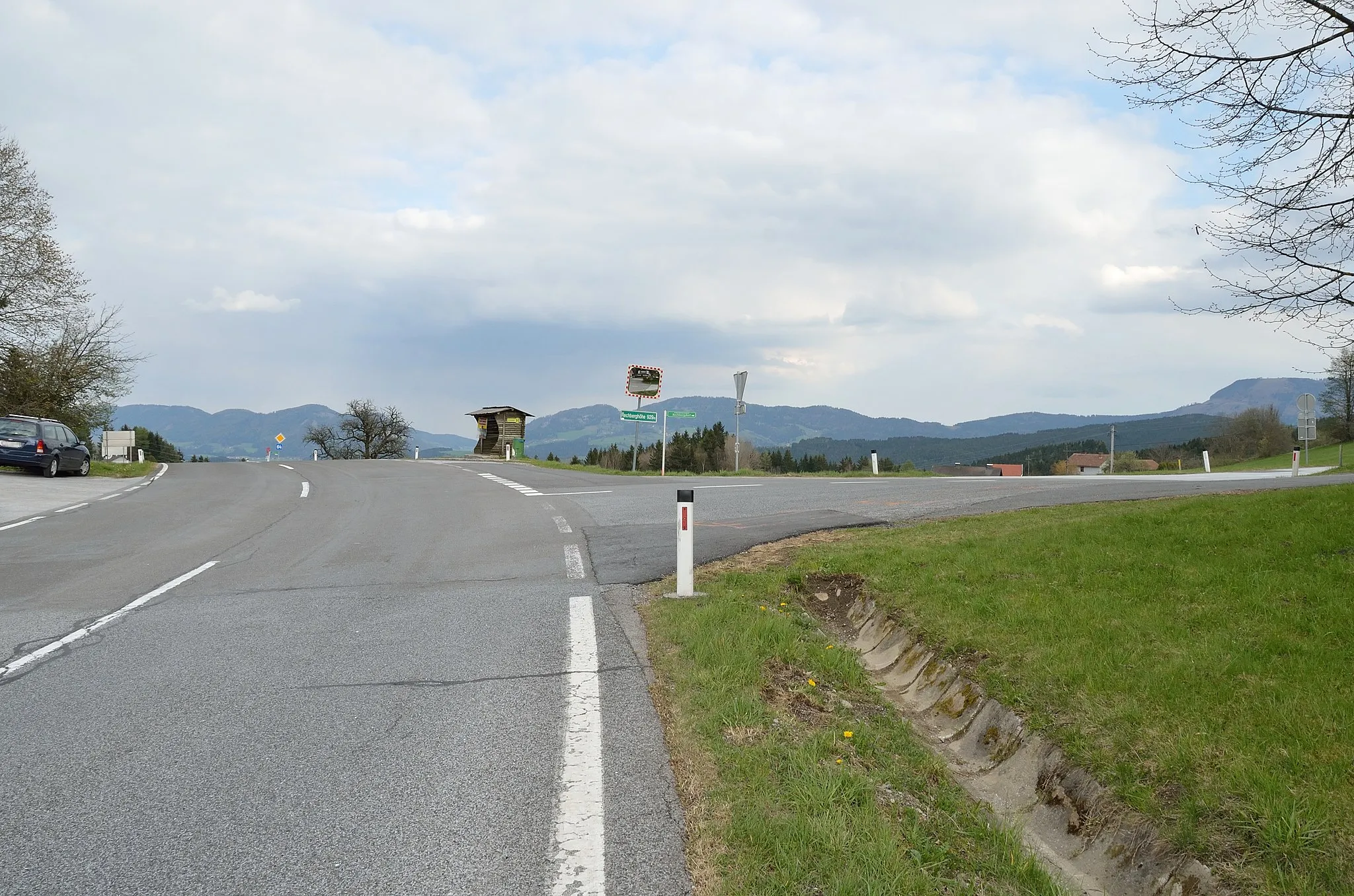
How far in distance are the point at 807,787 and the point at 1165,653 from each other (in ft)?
8.89

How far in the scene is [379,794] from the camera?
3490 millimetres

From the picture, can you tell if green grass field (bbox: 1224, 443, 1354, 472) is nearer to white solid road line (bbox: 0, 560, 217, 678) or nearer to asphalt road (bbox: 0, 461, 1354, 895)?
asphalt road (bbox: 0, 461, 1354, 895)

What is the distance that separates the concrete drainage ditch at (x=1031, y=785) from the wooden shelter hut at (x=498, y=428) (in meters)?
52.8

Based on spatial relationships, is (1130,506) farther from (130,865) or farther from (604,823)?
(130,865)

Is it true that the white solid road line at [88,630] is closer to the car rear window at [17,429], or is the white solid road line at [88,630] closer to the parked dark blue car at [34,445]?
the parked dark blue car at [34,445]

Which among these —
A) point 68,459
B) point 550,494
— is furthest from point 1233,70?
point 68,459

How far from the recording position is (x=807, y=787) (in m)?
3.53

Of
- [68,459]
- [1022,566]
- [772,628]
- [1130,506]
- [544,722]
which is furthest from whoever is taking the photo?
[68,459]

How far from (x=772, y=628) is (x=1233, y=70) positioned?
19.4ft

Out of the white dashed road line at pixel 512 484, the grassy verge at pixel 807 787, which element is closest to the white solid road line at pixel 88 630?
the grassy verge at pixel 807 787

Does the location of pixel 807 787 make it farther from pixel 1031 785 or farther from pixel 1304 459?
pixel 1304 459

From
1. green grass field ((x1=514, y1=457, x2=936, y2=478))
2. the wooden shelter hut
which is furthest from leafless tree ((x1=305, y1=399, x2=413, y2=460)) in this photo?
green grass field ((x1=514, y1=457, x2=936, y2=478))

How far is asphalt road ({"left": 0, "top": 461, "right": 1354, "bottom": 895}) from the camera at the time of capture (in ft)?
9.75

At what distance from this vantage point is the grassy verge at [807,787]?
295 centimetres
